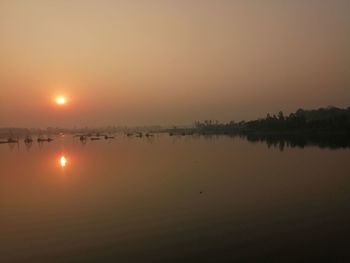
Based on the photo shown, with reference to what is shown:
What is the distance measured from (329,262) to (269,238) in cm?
295

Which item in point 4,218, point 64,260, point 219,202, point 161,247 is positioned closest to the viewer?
point 64,260

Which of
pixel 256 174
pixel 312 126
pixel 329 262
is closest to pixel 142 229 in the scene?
pixel 329 262

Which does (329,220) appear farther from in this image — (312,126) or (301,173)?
(312,126)

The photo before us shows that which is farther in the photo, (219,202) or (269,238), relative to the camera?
(219,202)

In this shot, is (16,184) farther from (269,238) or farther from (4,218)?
(269,238)

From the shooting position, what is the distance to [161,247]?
14.4 meters

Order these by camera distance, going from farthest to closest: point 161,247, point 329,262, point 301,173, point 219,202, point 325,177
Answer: point 301,173
point 325,177
point 219,202
point 161,247
point 329,262

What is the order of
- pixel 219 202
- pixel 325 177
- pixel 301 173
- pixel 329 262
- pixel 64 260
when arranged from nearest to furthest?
pixel 329 262
pixel 64 260
pixel 219 202
pixel 325 177
pixel 301 173

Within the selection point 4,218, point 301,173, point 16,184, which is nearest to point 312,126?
point 301,173

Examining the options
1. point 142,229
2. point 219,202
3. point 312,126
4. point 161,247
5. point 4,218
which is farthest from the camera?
point 312,126

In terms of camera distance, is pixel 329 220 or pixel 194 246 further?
pixel 329 220

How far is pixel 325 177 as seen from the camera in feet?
105

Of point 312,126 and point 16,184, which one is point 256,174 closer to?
point 16,184

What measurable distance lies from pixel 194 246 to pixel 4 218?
12.4 m
